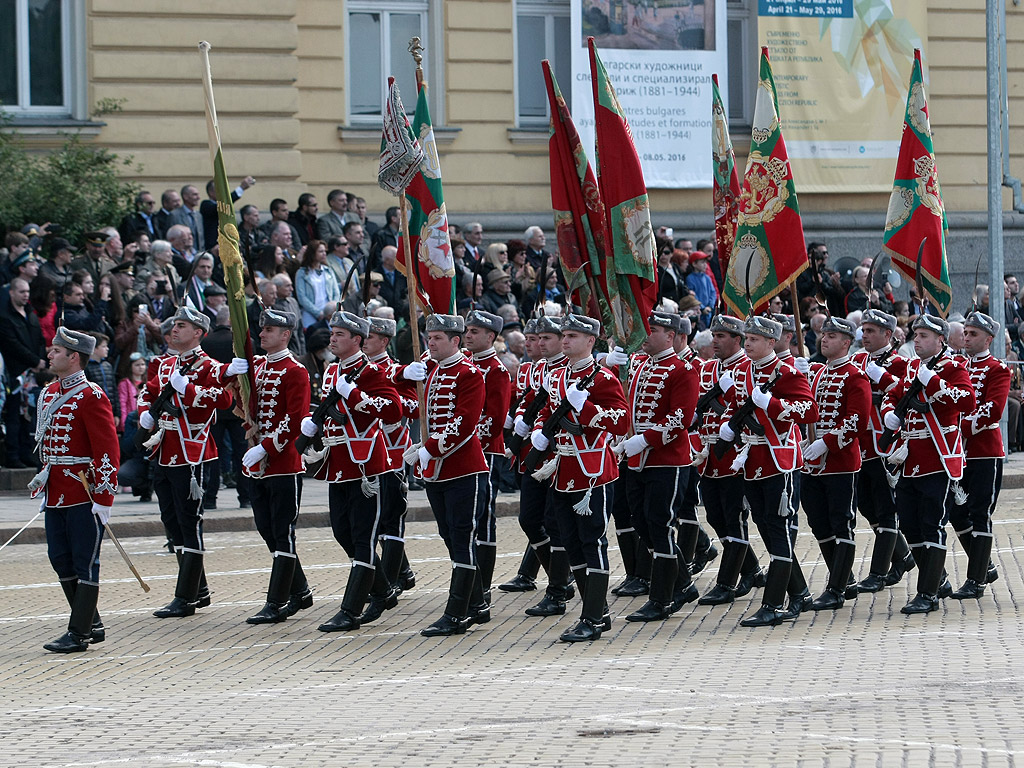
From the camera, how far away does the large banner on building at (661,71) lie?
80.0 feet

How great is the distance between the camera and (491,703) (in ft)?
28.3

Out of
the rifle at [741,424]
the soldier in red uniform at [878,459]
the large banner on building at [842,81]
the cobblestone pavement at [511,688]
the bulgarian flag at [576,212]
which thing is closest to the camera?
the cobblestone pavement at [511,688]

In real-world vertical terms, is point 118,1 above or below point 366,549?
above

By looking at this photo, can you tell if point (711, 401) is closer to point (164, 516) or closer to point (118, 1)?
point (164, 516)

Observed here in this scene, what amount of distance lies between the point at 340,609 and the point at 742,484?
2633 millimetres

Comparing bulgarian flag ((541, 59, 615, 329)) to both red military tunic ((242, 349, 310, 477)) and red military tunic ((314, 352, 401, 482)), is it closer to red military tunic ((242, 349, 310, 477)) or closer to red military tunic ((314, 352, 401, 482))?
red military tunic ((314, 352, 401, 482))

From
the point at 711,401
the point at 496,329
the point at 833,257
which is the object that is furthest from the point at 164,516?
the point at 833,257

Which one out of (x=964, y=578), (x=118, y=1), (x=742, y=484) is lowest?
Result: (x=964, y=578)

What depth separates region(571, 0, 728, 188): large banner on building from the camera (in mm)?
24391

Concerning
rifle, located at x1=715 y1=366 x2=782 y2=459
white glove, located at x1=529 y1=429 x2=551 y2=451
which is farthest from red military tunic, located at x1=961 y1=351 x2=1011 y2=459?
white glove, located at x1=529 y1=429 x2=551 y2=451

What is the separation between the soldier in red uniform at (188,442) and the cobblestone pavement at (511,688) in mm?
325

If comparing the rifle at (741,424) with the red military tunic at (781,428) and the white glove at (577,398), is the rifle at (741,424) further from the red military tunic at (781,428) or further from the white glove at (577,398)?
the white glove at (577,398)

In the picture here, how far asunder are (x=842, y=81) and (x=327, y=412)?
16.0 meters

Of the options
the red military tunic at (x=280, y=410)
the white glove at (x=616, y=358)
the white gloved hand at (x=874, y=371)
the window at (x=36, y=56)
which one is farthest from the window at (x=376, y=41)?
the white glove at (x=616, y=358)
